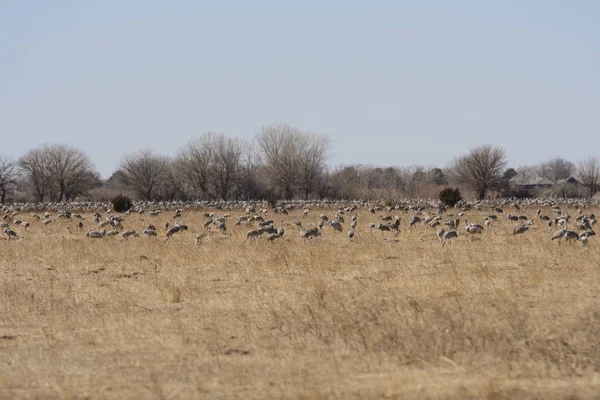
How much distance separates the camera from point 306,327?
11.6 metres

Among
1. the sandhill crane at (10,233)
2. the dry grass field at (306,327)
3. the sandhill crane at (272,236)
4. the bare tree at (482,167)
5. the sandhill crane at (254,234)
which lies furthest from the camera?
the bare tree at (482,167)

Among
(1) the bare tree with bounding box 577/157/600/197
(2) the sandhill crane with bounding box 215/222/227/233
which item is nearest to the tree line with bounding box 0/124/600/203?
(1) the bare tree with bounding box 577/157/600/197

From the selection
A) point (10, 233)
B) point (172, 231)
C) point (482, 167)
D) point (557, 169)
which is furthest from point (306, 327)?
point (557, 169)

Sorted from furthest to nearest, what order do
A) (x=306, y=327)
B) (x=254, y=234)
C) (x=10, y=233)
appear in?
(x=10, y=233) < (x=254, y=234) < (x=306, y=327)

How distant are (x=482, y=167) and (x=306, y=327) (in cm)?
6930

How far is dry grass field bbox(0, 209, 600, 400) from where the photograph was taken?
9188 millimetres

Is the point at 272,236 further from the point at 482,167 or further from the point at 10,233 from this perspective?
the point at 482,167

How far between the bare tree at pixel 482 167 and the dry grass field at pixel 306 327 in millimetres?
59052

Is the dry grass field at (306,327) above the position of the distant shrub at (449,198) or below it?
below

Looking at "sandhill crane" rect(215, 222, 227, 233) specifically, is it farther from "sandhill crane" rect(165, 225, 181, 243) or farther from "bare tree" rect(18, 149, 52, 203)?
"bare tree" rect(18, 149, 52, 203)

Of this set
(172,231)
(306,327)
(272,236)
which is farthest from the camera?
(172,231)

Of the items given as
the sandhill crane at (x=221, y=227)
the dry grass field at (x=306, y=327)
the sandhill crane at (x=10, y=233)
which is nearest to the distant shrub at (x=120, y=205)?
the sandhill crane at (x=10, y=233)

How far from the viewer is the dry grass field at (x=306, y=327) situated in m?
9.19

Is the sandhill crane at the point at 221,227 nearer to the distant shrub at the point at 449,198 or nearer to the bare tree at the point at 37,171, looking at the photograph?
the distant shrub at the point at 449,198
